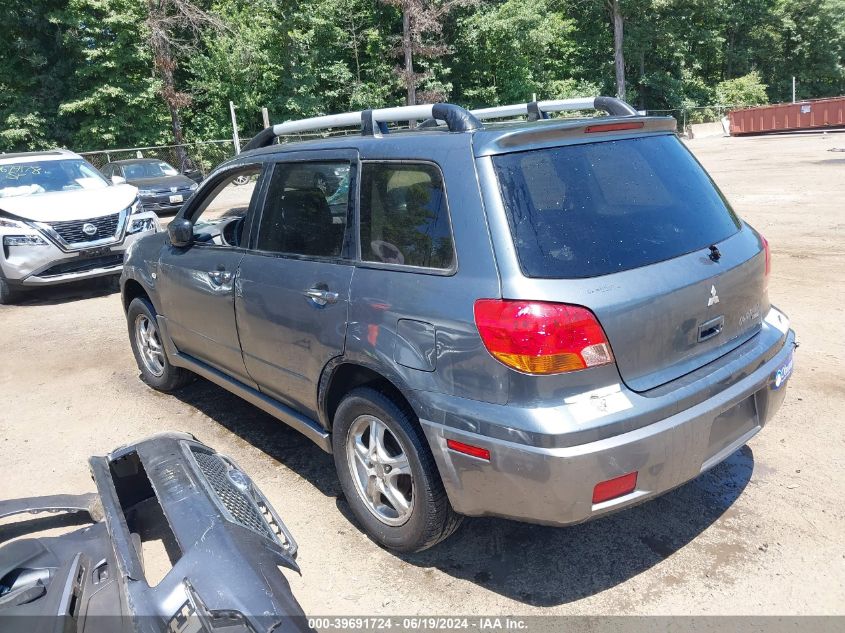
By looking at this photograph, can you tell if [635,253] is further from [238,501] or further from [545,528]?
[238,501]

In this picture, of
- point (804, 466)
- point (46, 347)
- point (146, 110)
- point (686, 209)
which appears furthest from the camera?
point (146, 110)

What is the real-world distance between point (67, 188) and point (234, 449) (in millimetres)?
7131

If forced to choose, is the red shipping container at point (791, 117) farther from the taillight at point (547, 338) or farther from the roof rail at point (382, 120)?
the taillight at point (547, 338)

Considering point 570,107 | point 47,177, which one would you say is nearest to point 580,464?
point 570,107

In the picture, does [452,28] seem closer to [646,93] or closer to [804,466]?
[646,93]

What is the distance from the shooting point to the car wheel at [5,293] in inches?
352

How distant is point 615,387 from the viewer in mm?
2551

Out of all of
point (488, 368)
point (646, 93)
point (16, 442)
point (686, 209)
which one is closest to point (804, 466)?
point (686, 209)

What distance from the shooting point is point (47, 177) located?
9852 millimetres

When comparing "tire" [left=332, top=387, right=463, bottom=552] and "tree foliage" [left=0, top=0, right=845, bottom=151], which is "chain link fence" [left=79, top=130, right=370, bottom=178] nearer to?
"tree foliage" [left=0, top=0, right=845, bottom=151]

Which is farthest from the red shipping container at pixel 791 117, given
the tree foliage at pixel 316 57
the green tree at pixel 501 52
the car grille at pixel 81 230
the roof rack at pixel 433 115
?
the roof rack at pixel 433 115

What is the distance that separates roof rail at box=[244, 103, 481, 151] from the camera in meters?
2.94

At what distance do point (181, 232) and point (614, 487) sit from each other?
10.4ft

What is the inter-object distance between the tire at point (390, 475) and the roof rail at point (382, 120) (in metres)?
1.25
